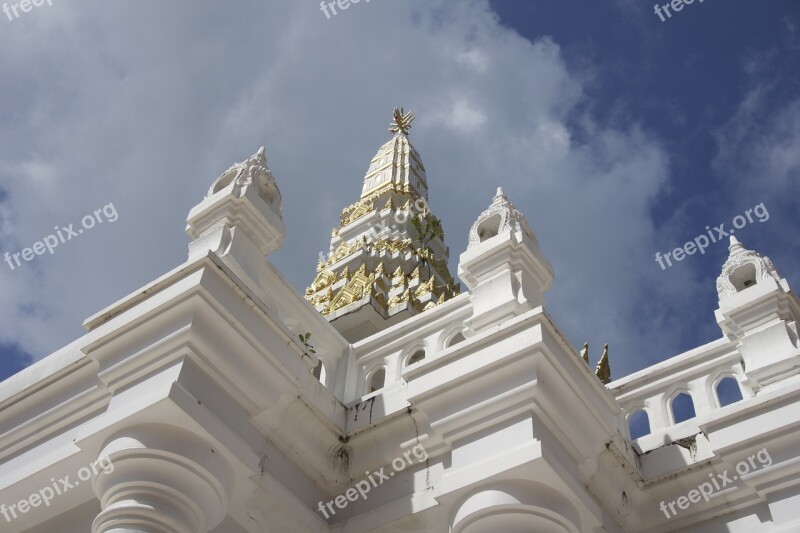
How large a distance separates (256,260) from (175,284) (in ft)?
4.72

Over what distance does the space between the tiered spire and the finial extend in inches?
75.9

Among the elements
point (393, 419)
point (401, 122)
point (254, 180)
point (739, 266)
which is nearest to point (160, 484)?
point (393, 419)

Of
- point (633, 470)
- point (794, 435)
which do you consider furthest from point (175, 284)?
point (794, 435)

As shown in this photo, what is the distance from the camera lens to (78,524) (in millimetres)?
8570

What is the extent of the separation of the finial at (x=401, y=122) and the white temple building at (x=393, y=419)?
56.3 ft

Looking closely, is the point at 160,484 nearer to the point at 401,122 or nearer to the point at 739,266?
the point at 739,266

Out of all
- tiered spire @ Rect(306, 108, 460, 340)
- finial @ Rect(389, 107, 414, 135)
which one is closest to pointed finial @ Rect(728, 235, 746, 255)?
tiered spire @ Rect(306, 108, 460, 340)

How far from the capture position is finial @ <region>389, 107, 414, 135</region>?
1063 inches

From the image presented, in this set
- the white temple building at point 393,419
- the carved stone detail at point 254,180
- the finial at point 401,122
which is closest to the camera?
the white temple building at point 393,419

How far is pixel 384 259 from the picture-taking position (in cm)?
1956

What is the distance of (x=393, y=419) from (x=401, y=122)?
1929 centimetres

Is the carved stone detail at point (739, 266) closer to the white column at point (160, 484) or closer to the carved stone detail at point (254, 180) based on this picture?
the carved stone detail at point (254, 180)

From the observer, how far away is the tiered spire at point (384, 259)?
16938 millimetres

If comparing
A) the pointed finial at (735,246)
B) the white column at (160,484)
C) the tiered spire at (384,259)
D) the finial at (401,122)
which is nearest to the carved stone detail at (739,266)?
the pointed finial at (735,246)
